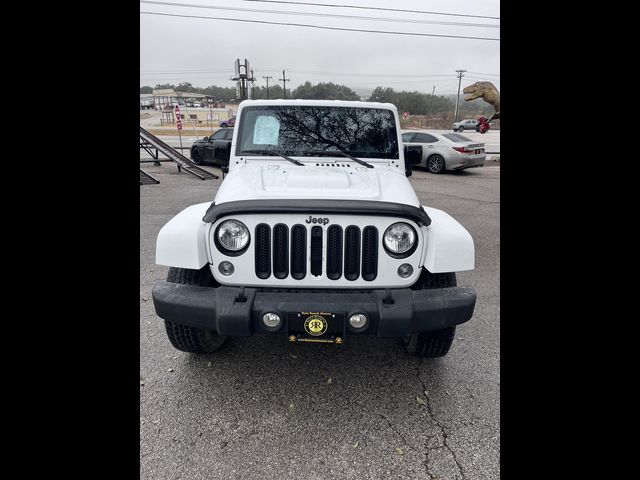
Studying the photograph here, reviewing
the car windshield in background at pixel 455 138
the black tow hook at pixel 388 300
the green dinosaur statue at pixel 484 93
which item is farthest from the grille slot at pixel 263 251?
the green dinosaur statue at pixel 484 93

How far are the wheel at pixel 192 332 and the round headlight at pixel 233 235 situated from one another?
28 cm

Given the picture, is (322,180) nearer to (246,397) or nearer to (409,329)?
(409,329)

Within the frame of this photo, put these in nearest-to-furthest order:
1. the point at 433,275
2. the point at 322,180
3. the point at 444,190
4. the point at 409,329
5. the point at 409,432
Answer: the point at 409,329, the point at 409,432, the point at 433,275, the point at 322,180, the point at 444,190

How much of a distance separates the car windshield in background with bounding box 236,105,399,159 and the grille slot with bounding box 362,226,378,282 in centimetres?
130

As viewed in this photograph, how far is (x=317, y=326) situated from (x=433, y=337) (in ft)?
3.29

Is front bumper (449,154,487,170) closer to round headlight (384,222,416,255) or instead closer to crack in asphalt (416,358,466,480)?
crack in asphalt (416,358,466,480)

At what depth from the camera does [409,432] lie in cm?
227

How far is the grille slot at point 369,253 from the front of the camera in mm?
2270

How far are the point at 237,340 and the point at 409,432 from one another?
1.57 metres

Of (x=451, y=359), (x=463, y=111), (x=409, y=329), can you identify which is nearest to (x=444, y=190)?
(x=451, y=359)

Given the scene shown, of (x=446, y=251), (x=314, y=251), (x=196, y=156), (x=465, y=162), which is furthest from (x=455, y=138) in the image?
(x=314, y=251)

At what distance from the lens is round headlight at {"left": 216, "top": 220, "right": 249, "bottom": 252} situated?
2.29 m

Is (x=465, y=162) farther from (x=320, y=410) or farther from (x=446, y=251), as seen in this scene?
(x=320, y=410)

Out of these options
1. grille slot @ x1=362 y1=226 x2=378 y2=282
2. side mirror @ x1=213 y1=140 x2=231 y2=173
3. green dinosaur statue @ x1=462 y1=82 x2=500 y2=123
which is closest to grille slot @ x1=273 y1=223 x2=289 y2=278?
grille slot @ x1=362 y1=226 x2=378 y2=282
